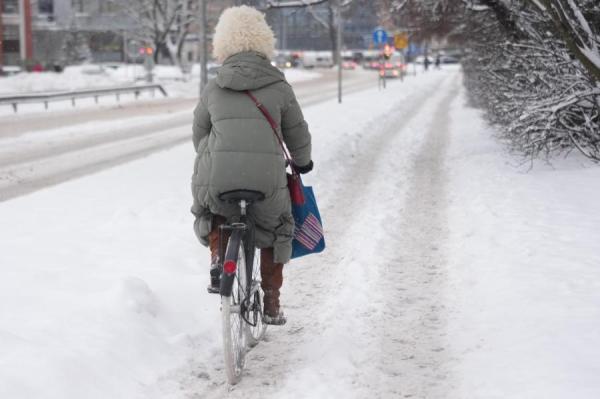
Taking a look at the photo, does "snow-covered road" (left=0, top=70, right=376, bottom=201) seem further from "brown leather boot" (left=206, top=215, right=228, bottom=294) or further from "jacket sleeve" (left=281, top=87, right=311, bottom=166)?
"jacket sleeve" (left=281, top=87, right=311, bottom=166)

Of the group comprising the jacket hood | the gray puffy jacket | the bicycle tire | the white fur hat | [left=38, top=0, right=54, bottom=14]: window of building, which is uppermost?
[left=38, top=0, right=54, bottom=14]: window of building

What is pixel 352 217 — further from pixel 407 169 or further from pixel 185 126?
pixel 185 126

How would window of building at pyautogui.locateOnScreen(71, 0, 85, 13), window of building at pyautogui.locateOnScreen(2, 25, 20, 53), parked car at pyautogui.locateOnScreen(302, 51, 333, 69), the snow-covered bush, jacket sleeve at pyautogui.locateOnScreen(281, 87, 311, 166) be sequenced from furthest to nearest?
parked car at pyautogui.locateOnScreen(302, 51, 333, 69)
window of building at pyautogui.locateOnScreen(71, 0, 85, 13)
window of building at pyautogui.locateOnScreen(2, 25, 20, 53)
the snow-covered bush
jacket sleeve at pyautogui.locateOnScreen(281, 87, 311, 166)

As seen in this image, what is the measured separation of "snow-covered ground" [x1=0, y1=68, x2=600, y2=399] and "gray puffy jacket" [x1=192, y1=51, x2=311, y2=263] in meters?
0.99

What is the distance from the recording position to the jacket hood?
4.71 meters

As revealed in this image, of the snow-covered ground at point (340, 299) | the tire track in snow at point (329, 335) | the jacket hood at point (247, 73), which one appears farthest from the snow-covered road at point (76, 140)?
the jacket hood at point (247, 73)

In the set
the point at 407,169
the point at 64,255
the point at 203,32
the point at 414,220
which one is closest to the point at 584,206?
the point at 414,220

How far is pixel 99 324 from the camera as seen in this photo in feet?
18.1

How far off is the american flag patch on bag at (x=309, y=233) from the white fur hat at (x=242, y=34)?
107 cm

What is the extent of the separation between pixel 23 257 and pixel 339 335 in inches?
125

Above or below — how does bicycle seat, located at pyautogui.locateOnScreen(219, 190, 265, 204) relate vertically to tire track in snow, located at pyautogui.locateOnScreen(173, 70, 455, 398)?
above

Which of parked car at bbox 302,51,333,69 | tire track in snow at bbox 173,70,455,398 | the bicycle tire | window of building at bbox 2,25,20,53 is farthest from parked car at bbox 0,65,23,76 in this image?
the bicycle tire

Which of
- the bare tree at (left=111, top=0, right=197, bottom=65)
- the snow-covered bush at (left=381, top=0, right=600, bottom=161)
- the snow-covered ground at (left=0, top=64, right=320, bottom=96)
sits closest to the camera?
the snow-covered bush at (left=381, top=0, right=600, bottom=161)

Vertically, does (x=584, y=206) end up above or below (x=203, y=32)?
below
